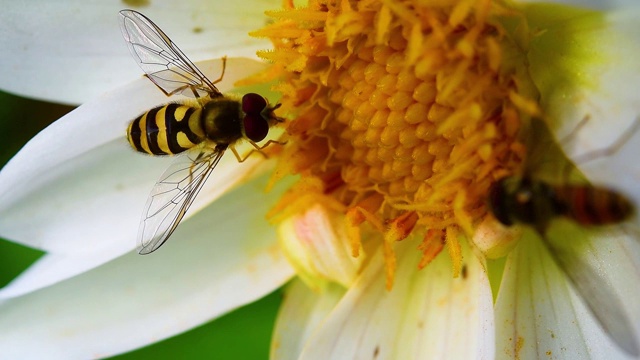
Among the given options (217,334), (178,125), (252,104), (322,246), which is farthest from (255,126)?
(217,334)

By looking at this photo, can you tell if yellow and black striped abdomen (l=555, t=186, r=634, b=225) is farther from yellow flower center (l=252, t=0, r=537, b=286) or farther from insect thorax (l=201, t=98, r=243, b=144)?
insect thorax (l=201, t=98, r=243, b=144)

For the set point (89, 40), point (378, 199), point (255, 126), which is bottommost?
point (378, 199)

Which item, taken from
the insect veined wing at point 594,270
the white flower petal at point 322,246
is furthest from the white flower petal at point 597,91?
the white flower petal at point 322,246

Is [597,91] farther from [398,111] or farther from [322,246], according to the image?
[322,246]

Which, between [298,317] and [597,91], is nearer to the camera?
[597,91]

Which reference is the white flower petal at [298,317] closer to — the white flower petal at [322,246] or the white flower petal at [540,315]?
the white flower petal at [322,246]

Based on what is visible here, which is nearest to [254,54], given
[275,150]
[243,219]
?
[275,150]

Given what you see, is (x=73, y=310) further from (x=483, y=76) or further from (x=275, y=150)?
(x=483, y=76)
